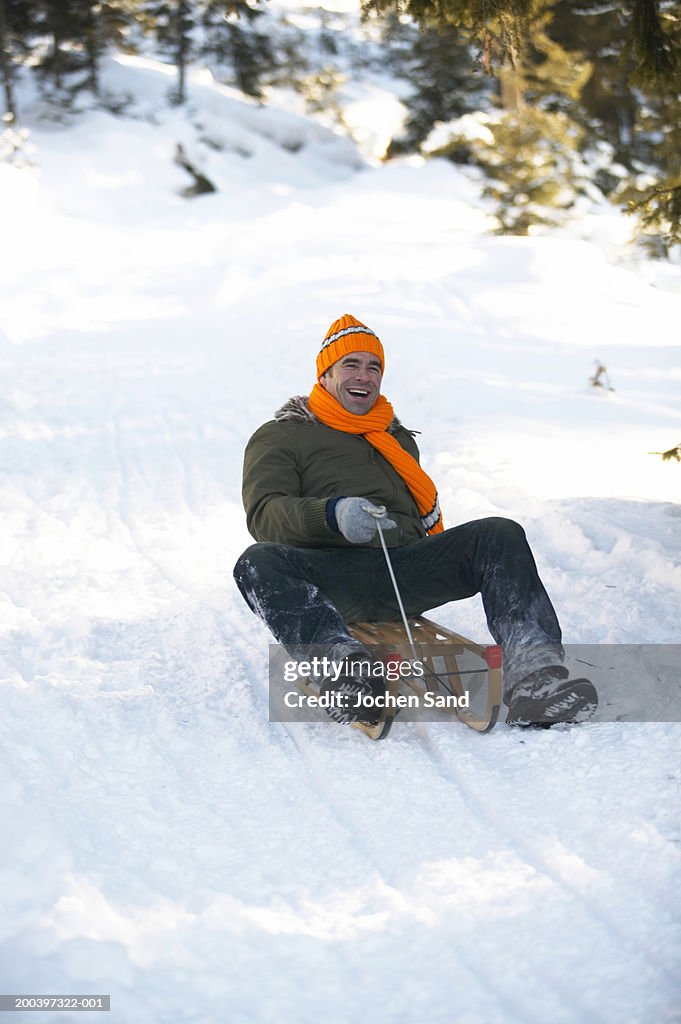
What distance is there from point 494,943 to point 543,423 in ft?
19.6

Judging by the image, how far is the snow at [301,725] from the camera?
229 centimetres

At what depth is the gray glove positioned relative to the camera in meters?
3.59

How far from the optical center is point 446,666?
3.80m

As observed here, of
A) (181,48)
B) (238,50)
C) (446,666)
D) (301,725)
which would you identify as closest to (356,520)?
(446,666)

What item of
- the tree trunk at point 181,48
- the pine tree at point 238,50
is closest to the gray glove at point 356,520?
the tree trunk at point 181,48

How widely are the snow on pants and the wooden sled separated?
9 cm

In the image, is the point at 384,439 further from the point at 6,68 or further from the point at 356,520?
the point at 6,68

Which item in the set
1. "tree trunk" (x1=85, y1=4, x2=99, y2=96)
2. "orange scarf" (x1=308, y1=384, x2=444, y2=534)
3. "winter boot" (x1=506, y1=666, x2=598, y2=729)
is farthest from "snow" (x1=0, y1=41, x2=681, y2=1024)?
"tree trunk" (x1=85, y1=4, x2=99, y2=96)

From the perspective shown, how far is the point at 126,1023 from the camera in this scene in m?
2.10

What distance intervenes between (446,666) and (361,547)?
0.60 meters

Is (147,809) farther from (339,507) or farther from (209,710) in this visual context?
(339,507)

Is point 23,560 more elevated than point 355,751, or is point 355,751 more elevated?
point 355,751

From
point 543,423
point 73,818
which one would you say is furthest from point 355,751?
point 543,423

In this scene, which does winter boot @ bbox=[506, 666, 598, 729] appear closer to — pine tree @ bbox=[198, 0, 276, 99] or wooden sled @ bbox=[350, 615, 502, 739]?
wooden sled @ bbox=[350, 615, 502, 739]
